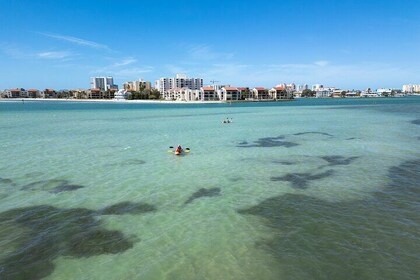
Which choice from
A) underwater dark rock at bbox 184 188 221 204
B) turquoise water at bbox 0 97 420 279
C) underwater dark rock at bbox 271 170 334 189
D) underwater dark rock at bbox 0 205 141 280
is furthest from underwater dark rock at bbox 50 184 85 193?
underwater dark rock at bbox 271 170 334 189

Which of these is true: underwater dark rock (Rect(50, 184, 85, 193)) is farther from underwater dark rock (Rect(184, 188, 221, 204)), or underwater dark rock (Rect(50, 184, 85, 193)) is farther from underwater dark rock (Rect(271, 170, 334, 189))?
underwater dark rock (Rect(271, 170, 334, 189))

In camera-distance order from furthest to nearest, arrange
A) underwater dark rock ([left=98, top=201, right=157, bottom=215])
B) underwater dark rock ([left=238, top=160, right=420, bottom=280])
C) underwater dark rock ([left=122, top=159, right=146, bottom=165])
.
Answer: underwater dark rock ([left=122, top=159, right=146, bottom=165]), underwater dark rock ([left=98, top=201, right=157, bottom=215]), underwater dark rock ([left=238, top=160, right=420, bottom=280])

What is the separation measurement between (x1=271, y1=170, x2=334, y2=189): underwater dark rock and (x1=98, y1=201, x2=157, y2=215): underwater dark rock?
24.8 ft

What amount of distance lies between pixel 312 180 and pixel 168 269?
1087 cm

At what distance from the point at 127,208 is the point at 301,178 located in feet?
32.1

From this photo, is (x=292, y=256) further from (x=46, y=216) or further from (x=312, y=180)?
(x=46, y=216)

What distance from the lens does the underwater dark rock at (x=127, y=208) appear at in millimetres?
13125

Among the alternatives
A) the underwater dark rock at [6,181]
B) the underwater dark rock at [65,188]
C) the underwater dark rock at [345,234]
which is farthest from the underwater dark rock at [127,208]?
the underwater dark rock at [6,181]

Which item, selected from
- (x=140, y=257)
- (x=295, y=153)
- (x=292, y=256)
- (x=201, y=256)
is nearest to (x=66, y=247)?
(x=140, y=257)

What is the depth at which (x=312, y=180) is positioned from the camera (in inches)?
678

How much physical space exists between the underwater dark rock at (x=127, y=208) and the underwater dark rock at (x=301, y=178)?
756 centimetres

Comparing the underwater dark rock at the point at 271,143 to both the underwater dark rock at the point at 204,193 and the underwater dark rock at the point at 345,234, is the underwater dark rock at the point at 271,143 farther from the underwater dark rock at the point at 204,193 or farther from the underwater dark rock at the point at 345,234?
the underwater dark rock at the point at 345,234

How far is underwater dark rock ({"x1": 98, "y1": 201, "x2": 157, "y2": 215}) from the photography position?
13.1 m

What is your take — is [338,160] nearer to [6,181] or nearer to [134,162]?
[134,162]
